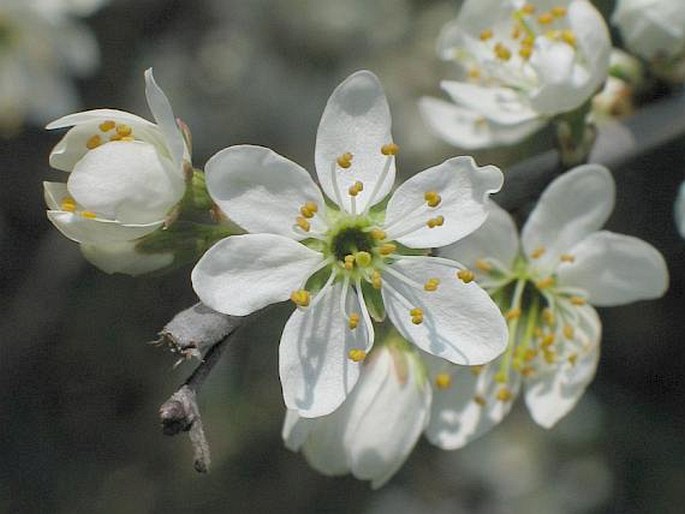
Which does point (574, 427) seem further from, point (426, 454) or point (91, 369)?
point (91, 369)

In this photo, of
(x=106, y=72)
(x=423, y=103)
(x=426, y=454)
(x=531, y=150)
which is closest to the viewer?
(x=423, y=103)

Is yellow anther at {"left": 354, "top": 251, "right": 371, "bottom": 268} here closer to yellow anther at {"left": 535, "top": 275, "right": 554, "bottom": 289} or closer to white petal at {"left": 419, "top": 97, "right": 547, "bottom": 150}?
yellow anther at {"left": 535, "top": 275, "right": 554, "bottom": 289}

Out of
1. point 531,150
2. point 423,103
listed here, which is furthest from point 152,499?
point 423,103

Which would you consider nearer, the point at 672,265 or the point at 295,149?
A: the point at 672,265

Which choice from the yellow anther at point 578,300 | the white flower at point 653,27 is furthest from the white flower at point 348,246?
the white flower at point 653,27

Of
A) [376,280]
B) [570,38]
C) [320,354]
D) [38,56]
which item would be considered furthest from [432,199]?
[38,56]

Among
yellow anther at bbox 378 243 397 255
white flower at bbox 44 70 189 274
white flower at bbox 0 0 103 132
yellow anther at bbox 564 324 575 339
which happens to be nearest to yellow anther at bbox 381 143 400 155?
yellow anther at bbox 378 243 397 255
